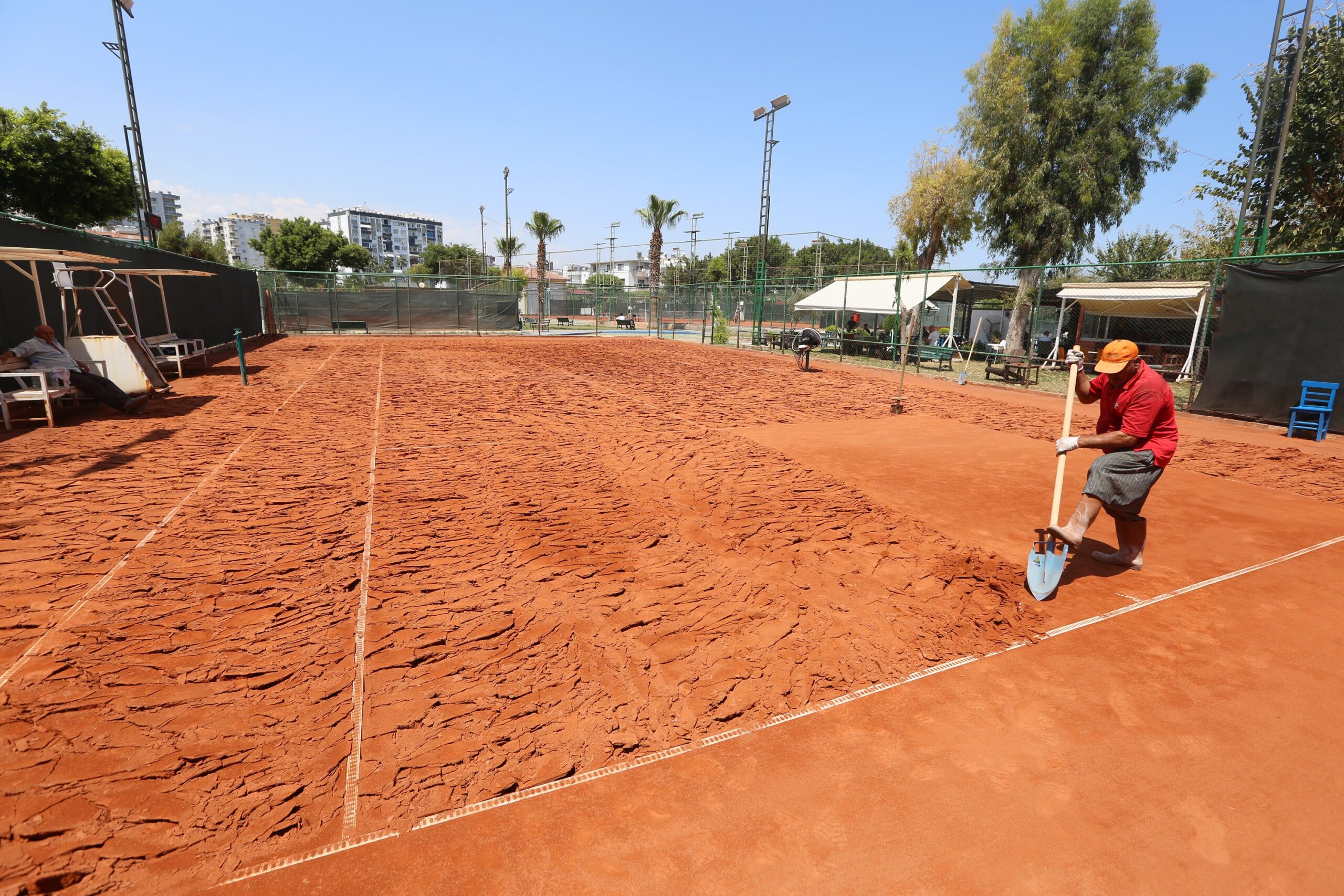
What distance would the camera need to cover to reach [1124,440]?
473 cm

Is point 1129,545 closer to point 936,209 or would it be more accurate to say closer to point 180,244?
point 936,209

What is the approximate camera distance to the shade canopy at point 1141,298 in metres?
17.6

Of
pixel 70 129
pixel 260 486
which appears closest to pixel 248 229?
pixel 70 129

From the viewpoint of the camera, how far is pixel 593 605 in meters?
4.31

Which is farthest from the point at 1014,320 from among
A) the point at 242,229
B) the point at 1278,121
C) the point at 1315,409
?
the point at 242,229

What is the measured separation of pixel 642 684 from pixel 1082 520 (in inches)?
142

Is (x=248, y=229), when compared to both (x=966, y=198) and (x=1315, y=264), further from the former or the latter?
(x=1315, y=264)

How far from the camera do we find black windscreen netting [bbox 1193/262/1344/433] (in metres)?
10.8

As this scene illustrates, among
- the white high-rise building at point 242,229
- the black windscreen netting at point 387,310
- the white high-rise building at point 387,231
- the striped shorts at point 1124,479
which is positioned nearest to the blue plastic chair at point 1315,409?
the striped shorts at point 1124,479

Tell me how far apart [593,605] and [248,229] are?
217887mm

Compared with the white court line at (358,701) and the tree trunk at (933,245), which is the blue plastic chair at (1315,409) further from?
the tree trunk at (933,245)

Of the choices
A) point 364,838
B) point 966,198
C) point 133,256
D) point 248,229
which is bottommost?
point 364,838

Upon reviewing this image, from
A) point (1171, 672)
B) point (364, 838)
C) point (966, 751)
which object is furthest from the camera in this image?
point (1171, 672)

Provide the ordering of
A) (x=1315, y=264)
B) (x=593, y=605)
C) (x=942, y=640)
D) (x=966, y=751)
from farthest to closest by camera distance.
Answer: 1. (x=1315, y=264)
2. (x=593, y=605)
3. (x=942, y=640)
4. (x=966, y=751)
